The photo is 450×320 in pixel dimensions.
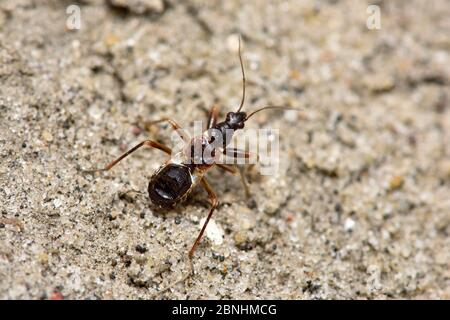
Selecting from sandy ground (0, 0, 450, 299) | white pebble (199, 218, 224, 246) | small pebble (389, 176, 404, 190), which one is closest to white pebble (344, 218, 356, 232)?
sandy ground (0, 0, 450, 299)

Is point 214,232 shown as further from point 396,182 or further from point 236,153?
point 396,182

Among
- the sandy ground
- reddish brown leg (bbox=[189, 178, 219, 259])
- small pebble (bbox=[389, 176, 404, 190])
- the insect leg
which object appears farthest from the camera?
small pebble (bbox=[389, 176, 404, 190])

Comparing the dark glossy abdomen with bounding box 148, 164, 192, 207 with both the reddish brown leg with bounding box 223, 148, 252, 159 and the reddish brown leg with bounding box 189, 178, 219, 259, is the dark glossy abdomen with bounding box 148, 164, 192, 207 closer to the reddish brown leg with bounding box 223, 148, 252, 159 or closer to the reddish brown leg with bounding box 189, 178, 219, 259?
the reddish brown leg with bounding box 189, 178, 219, 259

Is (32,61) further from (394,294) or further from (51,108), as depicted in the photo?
(394,294)

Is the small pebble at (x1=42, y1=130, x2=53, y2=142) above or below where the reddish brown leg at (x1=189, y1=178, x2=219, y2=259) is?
above

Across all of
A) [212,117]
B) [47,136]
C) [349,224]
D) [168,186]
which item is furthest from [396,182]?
[47,136]

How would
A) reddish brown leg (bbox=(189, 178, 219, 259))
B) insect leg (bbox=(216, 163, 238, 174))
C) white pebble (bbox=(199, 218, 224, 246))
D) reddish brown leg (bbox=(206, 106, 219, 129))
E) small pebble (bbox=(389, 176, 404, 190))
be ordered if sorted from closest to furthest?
1. reddish brown leg (bbox=(189, 178, 219, 259))
2. white pebble (bbox=(199, 218, 224, 246))
3. insect leg (bbox=(216, 163, 238, 174))
4. reddish brown leg (bbox=(206, 106, 219, 129))
5. small pebble (bbox=(389, 176, 404, 190))

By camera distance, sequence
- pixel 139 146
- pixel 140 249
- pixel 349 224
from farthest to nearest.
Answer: pixel 349 224, pixel 139 146, pixel 140 249

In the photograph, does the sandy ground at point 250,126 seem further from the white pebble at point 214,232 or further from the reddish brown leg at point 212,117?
the reddish brown leg at point 212,117
